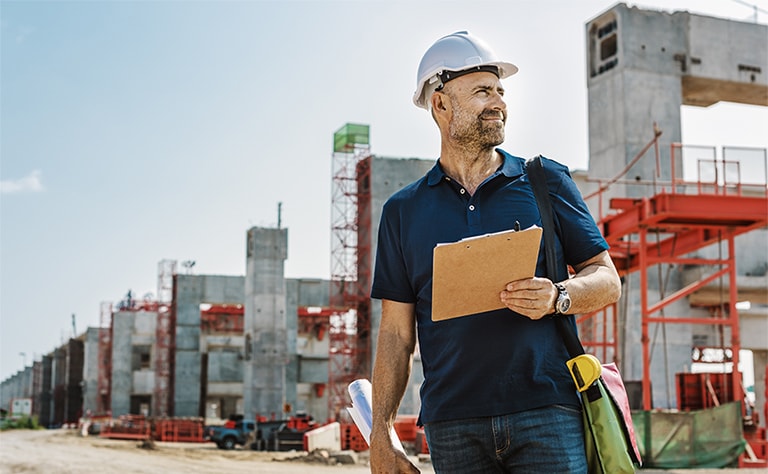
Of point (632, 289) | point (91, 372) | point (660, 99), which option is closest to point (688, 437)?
point (632, 289)

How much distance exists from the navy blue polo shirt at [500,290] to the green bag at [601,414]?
3 centimetres

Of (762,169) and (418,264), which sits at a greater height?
(762,169)

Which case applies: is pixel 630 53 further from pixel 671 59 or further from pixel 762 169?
pixel 762 169

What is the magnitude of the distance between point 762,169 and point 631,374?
361 inches

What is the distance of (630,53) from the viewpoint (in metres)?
30.6

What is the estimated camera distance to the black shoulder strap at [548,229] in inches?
96.1

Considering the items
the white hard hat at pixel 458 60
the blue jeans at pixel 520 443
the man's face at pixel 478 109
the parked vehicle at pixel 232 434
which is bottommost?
Result: the parked vehicle at pixel 232 434

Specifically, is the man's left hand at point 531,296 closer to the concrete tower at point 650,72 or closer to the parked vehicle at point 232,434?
the concrete tower at point 650,72

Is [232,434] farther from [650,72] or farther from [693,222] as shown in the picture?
[693,222]

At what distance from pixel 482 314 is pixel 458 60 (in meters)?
0.73

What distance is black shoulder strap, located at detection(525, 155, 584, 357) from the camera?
244cm

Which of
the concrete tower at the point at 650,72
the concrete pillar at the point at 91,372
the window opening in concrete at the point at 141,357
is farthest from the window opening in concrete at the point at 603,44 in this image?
the concrete pillar at the point at 91,372

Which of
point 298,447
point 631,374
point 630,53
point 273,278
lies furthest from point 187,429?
point 630,53

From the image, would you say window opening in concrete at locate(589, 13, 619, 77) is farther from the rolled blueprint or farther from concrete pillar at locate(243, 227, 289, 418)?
the rolled blueprint
